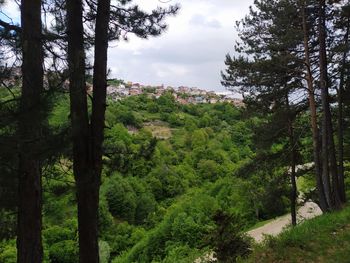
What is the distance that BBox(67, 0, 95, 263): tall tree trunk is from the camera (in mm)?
4551

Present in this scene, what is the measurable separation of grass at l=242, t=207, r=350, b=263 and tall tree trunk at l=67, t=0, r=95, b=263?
2850mm

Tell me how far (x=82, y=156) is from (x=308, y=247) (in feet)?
13.3

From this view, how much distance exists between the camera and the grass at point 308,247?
20.9 ft

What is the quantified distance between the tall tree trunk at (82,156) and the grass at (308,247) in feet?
9.35

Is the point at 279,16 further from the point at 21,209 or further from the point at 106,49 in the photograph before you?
the point at 21,209

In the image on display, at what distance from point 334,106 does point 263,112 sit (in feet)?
8.97

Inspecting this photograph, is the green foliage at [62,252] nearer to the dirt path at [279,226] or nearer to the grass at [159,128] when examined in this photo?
the dirt path at [279,226]

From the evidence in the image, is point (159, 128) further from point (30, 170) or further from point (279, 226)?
point (30, 170)

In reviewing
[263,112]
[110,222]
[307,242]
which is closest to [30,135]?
[307,242]

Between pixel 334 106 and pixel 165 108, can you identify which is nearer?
pixel 334 106

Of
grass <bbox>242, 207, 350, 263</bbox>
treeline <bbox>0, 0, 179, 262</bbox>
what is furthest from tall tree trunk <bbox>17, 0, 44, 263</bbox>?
grass <bbox>242, 207, 350, 263</bbox>

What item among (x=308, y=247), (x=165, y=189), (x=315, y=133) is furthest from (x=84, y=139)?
(x=165, y=189)

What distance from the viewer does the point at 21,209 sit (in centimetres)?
460

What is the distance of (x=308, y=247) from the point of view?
6.84 m
